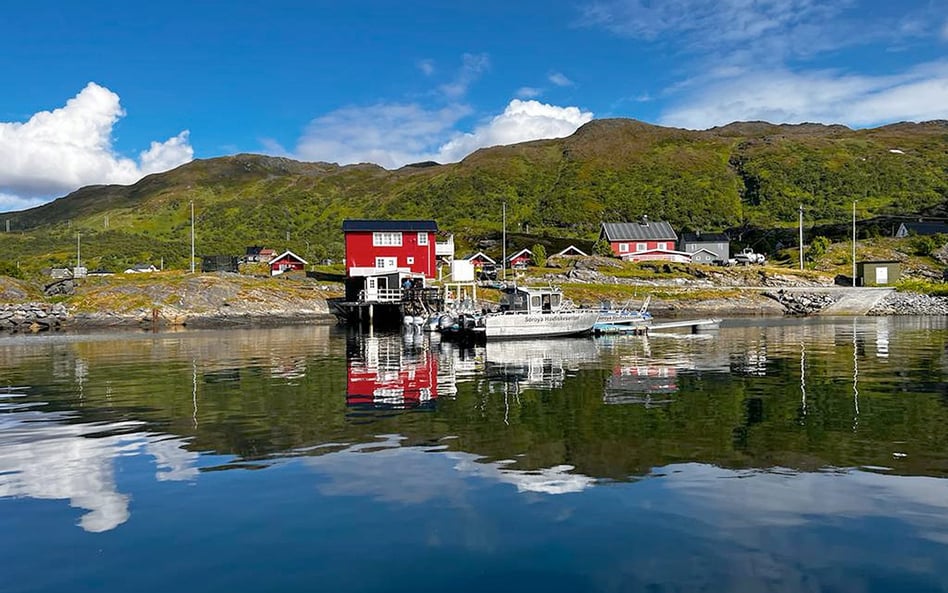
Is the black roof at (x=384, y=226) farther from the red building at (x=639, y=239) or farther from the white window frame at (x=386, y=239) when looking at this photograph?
the red building at (x=639, y=239)

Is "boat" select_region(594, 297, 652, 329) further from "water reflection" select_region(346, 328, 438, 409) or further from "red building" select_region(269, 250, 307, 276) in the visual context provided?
"red building" select_region(269, 250, 307, 276)

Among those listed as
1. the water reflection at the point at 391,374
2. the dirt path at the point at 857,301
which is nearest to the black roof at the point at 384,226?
the water reflection at the point at 391,374

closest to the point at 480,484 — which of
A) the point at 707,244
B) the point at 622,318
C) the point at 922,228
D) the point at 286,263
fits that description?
the point at 622,318

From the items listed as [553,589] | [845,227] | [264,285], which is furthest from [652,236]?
[553,589]

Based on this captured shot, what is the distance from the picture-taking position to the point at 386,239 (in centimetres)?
8581

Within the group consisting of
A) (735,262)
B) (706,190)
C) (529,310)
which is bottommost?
(529,310)

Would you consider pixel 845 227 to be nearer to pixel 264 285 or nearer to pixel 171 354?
pixel 264 285

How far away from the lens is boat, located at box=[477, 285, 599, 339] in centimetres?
5050

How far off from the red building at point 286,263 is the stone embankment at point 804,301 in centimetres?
7290

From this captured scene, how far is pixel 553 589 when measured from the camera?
821cm

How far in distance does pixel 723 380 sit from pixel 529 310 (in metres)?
25.8

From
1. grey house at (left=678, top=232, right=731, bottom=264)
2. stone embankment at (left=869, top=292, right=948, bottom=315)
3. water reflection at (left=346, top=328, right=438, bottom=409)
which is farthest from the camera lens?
grey house at (left=678, top=232, right=731, bottom=264)

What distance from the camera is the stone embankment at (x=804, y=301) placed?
285 ft

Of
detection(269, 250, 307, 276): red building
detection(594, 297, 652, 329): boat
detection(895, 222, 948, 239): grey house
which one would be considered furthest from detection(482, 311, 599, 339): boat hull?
detection(895, 222, 948, 239): grey house
